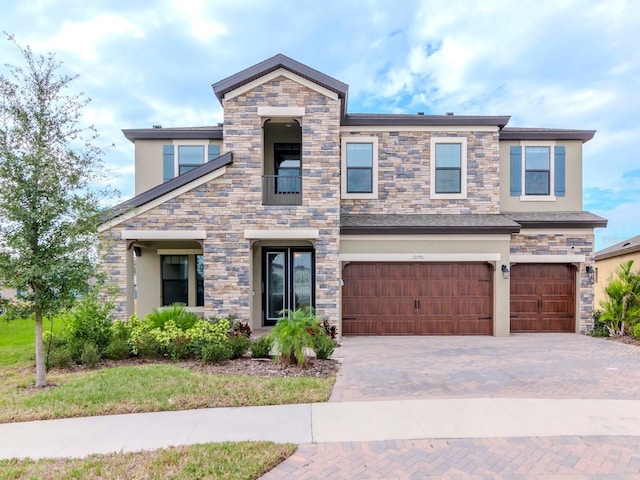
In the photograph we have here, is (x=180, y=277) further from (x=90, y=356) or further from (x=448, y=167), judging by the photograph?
(x=448, y=167)

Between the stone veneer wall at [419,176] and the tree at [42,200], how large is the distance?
7828mm

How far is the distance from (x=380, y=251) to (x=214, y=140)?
23.2 ft

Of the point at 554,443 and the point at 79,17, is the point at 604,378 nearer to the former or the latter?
the point at 554,443

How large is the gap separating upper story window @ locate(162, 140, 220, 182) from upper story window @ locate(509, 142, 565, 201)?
10.6 metres

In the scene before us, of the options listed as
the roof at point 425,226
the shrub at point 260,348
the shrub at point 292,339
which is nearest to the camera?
the shrub at point 292,339

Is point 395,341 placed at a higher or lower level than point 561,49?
lower

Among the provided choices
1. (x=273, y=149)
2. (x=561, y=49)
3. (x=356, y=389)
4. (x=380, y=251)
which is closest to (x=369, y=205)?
(x=380, y=251)

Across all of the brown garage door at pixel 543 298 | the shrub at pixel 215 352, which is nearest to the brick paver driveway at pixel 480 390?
the brown garage door at pixel 543 298

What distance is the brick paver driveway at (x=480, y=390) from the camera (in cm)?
387

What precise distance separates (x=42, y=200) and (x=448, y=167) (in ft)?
36.9

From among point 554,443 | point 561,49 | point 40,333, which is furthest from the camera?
point 561,49

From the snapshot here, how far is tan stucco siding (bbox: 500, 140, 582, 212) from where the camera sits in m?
13.2

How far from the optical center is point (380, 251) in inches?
462

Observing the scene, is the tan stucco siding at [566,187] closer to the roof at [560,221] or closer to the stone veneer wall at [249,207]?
the roof at [560,221]
